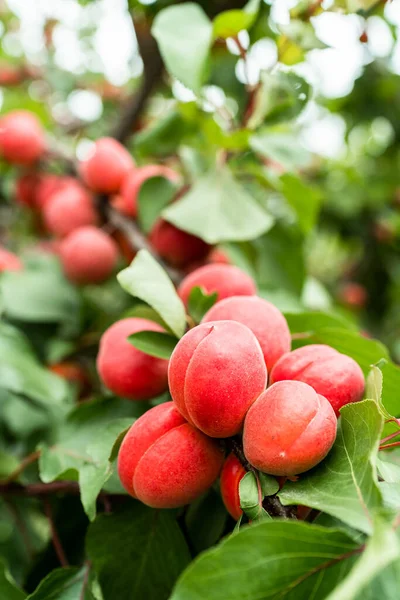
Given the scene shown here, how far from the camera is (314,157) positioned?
195cm

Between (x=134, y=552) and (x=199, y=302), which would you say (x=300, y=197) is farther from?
(x=134, y=552)

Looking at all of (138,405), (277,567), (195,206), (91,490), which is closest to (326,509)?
(277,567)

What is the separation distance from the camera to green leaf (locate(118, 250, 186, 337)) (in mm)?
594

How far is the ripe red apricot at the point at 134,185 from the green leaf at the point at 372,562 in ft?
2.38

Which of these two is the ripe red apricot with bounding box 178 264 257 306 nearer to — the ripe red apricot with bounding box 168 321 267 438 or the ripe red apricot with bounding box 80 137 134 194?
the ripe red apricot with bounding box 168 321 267 438

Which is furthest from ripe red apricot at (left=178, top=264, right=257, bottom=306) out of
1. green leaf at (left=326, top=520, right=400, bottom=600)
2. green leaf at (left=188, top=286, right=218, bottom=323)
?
green leaf at (left=326, top=520, right=400, bottom=600)

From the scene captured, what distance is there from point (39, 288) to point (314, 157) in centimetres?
121

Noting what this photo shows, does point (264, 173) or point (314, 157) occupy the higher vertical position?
point (264, 173)

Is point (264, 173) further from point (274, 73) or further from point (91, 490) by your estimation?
point (91, 490)

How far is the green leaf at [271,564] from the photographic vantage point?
382mm

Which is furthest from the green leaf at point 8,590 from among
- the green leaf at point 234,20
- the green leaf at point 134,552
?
the green leaf at point 234,20

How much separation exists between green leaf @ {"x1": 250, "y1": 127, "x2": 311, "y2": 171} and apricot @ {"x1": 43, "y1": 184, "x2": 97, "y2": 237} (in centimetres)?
34

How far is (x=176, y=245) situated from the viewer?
90cm

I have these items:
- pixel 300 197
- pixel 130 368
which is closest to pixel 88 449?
pixel 130 368
